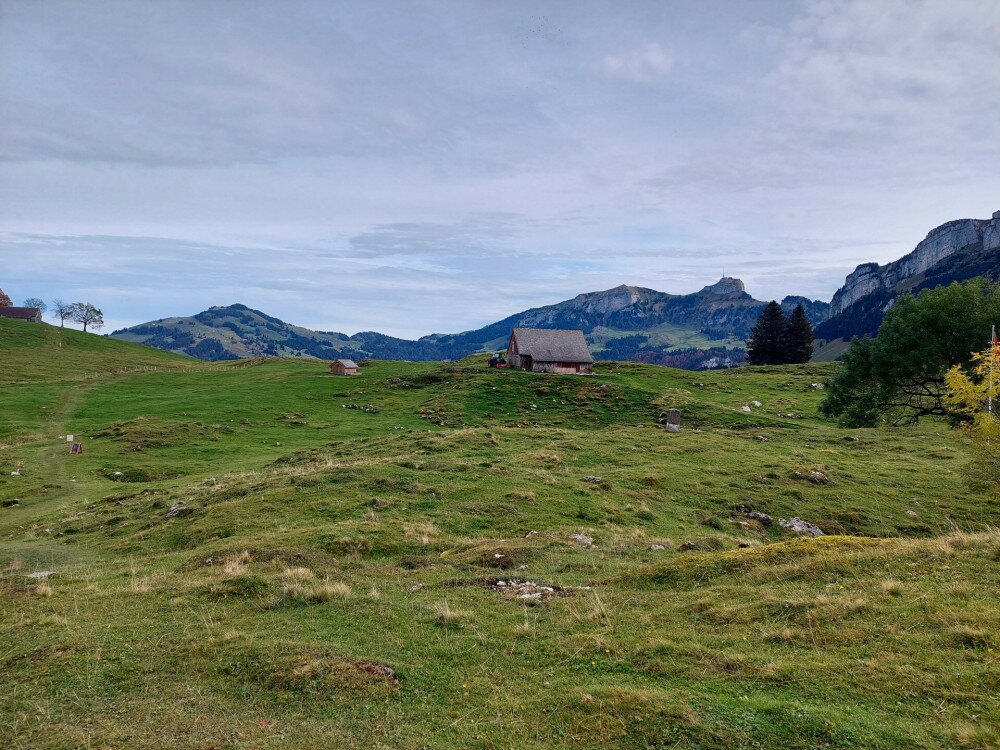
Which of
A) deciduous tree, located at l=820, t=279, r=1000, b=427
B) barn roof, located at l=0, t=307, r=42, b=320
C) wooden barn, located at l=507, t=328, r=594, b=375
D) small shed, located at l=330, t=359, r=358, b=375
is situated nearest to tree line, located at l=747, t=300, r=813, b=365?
wooden barn, located at l=507, t=328, r=594, b=375

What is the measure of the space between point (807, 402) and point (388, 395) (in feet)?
177

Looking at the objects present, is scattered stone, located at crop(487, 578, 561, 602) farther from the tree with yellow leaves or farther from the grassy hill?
the tree with yellow leaves

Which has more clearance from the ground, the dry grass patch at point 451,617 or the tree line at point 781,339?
the tree line at point 781,339

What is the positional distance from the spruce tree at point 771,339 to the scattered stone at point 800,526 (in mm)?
107037

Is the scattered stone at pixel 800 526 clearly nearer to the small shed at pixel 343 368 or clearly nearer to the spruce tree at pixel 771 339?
the small shed at pixel 343 368

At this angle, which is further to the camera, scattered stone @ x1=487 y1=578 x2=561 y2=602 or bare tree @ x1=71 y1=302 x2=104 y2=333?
bare tree @ x1=71 y1=302 x2=104 y2=333

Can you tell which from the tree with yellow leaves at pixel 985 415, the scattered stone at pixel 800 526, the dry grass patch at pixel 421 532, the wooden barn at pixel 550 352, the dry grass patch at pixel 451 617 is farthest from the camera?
the wooden barn at pixel 550 352

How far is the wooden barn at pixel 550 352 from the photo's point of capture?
90188mm

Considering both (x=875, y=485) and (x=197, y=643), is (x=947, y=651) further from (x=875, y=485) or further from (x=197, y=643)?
(x=875, y=485)

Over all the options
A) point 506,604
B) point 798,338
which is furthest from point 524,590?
point 798,338

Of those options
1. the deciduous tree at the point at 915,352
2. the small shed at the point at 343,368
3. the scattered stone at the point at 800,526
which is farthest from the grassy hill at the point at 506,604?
the small shed at the point at 343,368

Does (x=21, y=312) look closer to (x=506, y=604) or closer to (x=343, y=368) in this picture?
(x=343, y=368)

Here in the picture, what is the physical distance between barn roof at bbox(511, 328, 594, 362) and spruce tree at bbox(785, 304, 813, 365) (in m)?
58.5

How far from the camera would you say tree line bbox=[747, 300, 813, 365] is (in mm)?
120938
